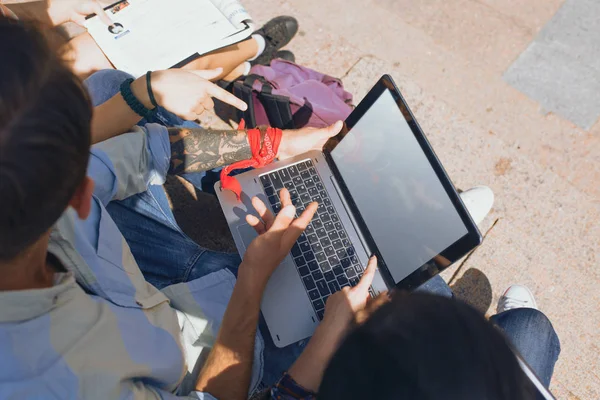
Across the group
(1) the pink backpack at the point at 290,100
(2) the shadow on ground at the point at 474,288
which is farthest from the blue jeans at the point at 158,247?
(2) the shadow on ground at the point at 474,288

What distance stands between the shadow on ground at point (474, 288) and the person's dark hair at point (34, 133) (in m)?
1.96

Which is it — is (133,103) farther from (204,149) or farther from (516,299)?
(516,299)

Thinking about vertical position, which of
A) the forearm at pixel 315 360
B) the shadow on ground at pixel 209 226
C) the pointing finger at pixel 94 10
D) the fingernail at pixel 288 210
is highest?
the pointing finger at pixel 94 10

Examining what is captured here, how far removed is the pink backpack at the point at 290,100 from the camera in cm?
213

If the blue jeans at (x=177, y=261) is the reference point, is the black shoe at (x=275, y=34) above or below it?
above

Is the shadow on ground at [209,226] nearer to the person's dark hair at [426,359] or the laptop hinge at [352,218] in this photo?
the laptop hinge at [352,218]

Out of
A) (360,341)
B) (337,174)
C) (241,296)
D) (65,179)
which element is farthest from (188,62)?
(360,341)

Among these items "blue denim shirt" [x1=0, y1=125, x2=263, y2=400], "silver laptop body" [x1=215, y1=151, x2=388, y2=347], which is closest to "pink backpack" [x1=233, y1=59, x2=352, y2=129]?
"silver laptop body" [x1=215, y1=151, x2=388, y2=347]

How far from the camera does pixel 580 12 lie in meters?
2.77

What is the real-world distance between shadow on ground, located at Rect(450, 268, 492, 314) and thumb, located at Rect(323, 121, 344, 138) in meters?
1.11

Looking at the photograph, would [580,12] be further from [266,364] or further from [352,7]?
[266,364]

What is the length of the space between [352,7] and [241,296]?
2228 millimetres

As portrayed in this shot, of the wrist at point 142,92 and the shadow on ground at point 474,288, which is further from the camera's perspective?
the shadow on ground at point 474,288

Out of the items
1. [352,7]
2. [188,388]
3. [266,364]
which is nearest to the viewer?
[188,388]
